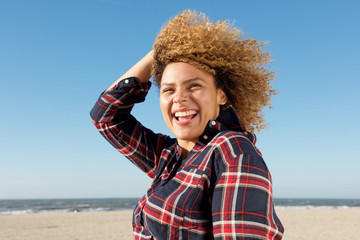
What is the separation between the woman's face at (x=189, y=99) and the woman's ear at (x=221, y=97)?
0.23 ft

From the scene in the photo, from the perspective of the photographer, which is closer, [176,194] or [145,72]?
[176,194]

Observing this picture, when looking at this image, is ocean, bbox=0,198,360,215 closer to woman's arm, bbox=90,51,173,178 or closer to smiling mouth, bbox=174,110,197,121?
woman's arm, bbox=90,51,173,178

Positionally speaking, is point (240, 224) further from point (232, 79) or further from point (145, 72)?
point (145, 72)

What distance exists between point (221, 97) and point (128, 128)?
0.70 meters

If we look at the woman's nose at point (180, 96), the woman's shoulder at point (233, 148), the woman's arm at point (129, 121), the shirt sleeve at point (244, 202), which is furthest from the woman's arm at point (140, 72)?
the shirt sleeve at point (244, 202)

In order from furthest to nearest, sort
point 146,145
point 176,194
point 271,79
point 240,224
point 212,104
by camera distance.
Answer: point 146,145
point 271,79
point 212,104
point 176,194
point 240,224

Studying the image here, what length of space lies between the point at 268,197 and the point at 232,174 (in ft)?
0.54

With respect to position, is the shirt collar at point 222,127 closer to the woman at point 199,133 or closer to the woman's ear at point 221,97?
the woman at point 199,133

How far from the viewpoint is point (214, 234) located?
1.31m

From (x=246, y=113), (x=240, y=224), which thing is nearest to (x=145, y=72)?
(x=246, y=113)

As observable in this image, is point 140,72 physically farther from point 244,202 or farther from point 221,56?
point 244,202

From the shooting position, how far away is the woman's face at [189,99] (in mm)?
1753

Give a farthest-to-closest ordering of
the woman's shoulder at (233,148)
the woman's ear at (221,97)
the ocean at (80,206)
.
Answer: the ocean at (80,206) < the woman's ear at (221,97) < the woman's shoulder at (233,148)

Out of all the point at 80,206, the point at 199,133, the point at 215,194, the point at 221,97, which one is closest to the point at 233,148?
the point at 215,194
